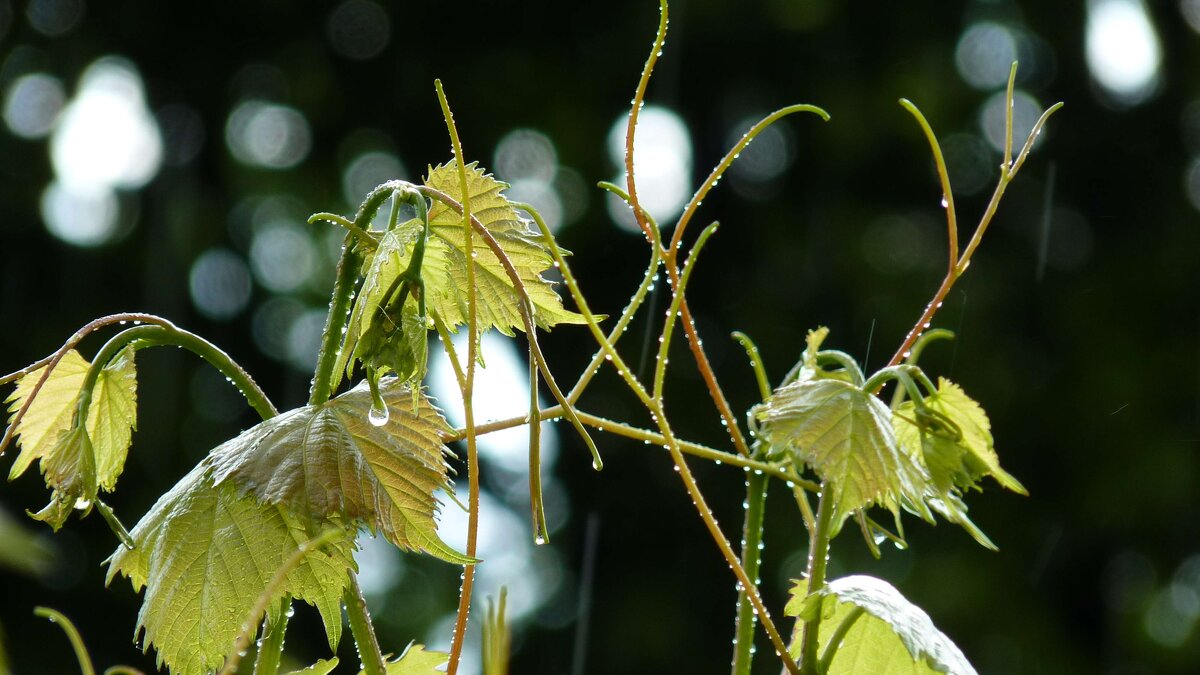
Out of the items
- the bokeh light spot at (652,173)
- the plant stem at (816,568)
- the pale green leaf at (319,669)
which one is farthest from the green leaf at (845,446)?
the bokeh light spot at (652,173)

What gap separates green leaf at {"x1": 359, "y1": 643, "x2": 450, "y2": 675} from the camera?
31cm

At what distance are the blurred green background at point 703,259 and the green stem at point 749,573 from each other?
2.16 meters

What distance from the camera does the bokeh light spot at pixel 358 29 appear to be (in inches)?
113

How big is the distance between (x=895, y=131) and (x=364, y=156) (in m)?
1.13

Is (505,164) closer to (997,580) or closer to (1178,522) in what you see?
(997,580)

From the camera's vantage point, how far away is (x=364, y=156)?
2.85 metres

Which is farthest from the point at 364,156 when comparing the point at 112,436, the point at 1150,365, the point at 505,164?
the point at 112,436

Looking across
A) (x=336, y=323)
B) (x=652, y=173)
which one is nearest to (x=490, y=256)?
(x=336, y=323)

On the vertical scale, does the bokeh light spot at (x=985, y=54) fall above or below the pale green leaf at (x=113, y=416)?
above

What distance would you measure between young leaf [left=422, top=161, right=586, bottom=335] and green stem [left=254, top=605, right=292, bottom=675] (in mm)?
88

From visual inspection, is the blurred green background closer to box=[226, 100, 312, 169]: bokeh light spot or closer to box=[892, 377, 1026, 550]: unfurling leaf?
box=[226, 100, 312, 169]: bokeh light spot

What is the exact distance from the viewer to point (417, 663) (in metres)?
0.32

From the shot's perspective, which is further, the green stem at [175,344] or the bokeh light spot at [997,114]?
the bokeh light spot at [997,114]

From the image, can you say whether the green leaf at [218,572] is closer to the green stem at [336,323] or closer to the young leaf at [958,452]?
the green stem at [336,323]
